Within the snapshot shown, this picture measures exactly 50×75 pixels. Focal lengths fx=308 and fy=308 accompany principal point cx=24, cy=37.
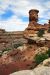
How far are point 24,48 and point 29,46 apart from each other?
0.77 m

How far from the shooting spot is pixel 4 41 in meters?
64.6

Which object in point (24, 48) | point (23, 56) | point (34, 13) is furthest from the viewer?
point (34, 13)

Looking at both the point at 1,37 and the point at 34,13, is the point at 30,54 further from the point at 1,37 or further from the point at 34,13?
the point at 1,37

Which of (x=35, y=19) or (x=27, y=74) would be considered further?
(x=35, y=19)

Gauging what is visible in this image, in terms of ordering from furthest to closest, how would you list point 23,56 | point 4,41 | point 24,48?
point 4,41 < point 24,48 < point 23,56

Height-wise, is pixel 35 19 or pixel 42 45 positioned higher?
pixel 35 19

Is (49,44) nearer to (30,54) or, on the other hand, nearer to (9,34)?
(30,54)

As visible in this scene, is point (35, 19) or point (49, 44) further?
point (35, 19)

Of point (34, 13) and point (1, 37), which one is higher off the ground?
point (34, 13)

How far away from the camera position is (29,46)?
137ft

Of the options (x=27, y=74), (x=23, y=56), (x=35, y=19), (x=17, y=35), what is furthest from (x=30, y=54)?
(x=17, y=35)

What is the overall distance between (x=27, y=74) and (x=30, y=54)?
2480 cm

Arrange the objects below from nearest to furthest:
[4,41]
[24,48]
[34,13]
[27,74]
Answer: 1. [27,74]
2. [24,48]
3. [34,13]
4. [4,41]

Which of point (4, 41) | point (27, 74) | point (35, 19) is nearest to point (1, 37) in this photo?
point (4, 41)
